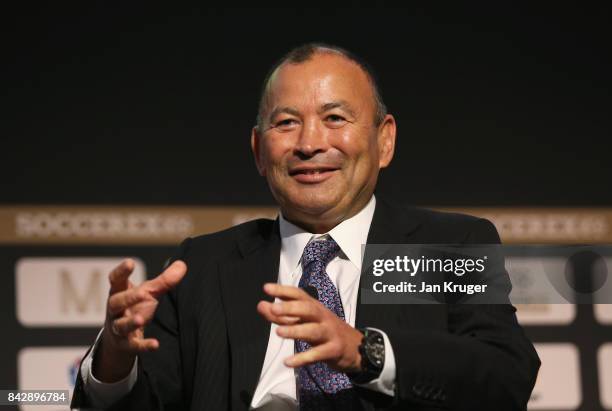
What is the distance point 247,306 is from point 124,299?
398 mm

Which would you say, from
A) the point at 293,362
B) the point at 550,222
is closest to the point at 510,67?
the point at 550,222

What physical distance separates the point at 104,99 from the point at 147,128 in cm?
18

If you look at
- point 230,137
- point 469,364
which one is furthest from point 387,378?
point 230,137

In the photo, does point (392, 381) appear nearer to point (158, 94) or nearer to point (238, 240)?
point (238, 240)

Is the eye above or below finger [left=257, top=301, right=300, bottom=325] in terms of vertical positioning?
above

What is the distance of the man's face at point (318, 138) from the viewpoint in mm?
1914

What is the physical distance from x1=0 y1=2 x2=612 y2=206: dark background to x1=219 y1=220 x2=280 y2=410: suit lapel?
1135 millimetres

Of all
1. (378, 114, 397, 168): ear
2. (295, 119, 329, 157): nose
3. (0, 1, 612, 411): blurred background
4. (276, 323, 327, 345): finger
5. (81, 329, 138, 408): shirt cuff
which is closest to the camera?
(276, 323, 327, 345): finger

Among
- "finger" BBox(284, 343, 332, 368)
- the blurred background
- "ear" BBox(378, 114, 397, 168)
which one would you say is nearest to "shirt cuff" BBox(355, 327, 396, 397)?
"finger" BBox(284, 343, 332, 368)

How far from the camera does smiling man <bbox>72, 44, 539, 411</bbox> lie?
4.92 ft

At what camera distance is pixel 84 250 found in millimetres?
3000

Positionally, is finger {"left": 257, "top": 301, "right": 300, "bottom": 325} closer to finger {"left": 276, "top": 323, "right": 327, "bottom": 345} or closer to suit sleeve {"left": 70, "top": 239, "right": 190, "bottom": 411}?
finger {"left": 276, "top": 323, "right": 327, "bottom": 345}

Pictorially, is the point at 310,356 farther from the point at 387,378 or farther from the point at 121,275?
the point at 121,275

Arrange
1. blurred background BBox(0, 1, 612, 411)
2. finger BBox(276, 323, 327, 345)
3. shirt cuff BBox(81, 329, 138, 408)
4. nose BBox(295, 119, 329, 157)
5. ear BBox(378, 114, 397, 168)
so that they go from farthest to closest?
blurred background BBox(0, 1, 612, 411)
ear BBox(378, 114, 397, 168)
nose BBox(295, 119, 329, 157)
shirt cuff BBox(81, 329, 138, 408)
finger BBox(276, 323, 327, 345)
